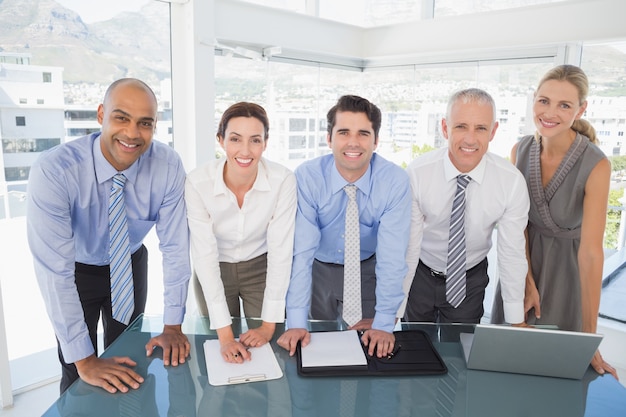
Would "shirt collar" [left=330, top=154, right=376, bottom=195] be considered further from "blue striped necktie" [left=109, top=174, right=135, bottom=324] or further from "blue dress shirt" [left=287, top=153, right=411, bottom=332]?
"blue striped necktie" [left=109, top=174, right=135, bottom=324]

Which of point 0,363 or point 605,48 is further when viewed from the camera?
point 605,48

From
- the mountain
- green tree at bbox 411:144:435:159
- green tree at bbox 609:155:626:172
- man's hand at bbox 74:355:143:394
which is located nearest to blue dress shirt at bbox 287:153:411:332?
man's hand at bbox 74:355:143:394

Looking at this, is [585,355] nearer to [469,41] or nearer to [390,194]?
[390,194]

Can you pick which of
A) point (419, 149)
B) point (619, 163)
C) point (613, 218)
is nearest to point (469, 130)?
point (619, 163)

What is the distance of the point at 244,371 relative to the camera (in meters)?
1.51

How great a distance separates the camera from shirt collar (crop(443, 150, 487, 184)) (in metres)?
2.18

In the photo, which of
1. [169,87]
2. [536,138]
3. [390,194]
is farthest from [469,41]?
[390,194]

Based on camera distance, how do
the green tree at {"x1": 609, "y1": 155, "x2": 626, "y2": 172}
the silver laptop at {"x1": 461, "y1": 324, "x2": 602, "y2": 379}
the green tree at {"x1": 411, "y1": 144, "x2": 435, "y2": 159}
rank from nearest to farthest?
the silver laptop at {"x1": 461, "y1": 324, "x2": 602, "y2": 379} → the green tree at {"x1": 609, "y1": 155, "x2": 626, "y2": 172} → the green tree at {"x1": 411, "y1": 144, "x2": 435, "y2": 159}

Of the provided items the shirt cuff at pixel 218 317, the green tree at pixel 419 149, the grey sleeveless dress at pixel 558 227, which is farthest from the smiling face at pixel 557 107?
the green tree at pixel 419 149

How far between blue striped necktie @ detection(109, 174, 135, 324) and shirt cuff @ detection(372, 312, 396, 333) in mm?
1052

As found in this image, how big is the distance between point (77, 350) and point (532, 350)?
1496 millimetres

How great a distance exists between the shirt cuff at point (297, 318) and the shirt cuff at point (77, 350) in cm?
70

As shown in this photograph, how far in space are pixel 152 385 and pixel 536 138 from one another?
6.61 feet

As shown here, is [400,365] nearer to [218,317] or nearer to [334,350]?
[334,350]
